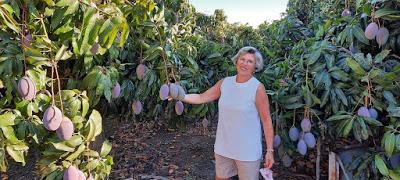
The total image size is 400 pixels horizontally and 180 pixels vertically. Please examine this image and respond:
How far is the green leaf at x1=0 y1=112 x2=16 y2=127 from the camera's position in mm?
1414

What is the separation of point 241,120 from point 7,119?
1116 mm

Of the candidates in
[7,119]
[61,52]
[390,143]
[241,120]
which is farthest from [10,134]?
[390,143]

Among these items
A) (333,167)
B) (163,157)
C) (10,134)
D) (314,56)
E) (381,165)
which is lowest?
(163,157)

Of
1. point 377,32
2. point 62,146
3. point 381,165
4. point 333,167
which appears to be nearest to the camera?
point 62,146

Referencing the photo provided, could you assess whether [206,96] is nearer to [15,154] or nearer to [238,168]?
[238,168]

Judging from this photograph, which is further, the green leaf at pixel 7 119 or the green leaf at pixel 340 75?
the green leaf at pixel 340 75

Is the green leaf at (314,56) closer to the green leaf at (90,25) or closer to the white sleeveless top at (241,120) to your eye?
the white sleeveless top at (241,120)

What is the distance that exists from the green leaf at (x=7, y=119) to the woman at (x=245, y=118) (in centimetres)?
105

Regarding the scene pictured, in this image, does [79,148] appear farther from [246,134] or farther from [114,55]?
[246,134]

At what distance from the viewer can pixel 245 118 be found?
6.72ft

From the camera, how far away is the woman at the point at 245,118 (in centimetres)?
204

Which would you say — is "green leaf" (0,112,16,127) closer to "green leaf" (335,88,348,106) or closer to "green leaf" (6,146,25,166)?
"green leaf" (6,146,25,166)

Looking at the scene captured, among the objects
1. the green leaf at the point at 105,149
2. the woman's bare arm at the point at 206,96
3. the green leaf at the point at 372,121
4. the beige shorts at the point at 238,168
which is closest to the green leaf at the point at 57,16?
the green leaf at the point at 105,149

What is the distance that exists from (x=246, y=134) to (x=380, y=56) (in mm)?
811
